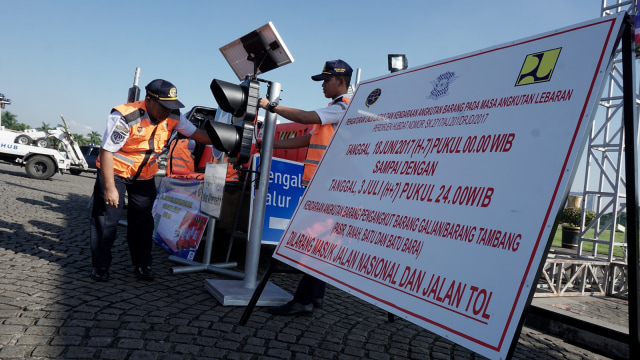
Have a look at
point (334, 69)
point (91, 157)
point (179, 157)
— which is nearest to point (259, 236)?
point (334, 69)

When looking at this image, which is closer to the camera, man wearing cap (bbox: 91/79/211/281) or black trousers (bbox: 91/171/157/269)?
man wearing cap (bbox: 91/79/211/281)

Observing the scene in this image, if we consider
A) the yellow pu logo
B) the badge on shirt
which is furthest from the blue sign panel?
the yellow pu logo

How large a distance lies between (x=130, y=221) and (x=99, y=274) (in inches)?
22.1

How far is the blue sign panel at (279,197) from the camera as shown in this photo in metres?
4.92

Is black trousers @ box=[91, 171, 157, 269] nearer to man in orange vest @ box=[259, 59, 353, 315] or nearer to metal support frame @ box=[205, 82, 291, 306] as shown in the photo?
metal support frame @ box=[205, 82, 291, 306]

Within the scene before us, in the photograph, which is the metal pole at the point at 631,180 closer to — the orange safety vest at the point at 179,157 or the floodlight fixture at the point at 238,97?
the floodlight fixture at the point at 238,97

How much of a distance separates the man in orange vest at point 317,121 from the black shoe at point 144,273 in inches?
53.9

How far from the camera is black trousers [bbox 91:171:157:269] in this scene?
13.1 feet

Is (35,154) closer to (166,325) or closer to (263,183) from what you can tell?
(263,183)

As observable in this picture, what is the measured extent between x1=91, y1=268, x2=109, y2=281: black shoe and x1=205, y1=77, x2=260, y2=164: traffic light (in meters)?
1.66

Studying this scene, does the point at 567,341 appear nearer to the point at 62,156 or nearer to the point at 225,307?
the point at 225,307

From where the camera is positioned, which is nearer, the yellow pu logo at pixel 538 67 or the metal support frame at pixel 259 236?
the yellow pu logo at pixel 538 67

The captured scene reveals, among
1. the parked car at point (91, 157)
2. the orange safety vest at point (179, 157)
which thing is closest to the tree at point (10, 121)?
the parked car at point (91, 157)

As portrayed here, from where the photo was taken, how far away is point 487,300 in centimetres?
172
